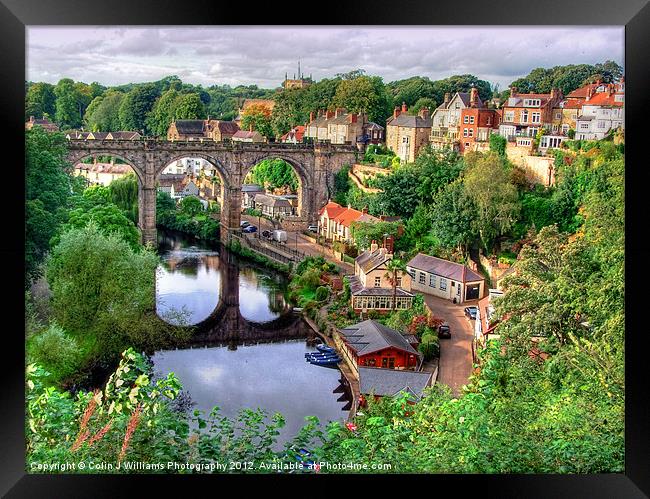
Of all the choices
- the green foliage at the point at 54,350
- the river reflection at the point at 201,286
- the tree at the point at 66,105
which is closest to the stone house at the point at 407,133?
the river reflection at the point at 201,286

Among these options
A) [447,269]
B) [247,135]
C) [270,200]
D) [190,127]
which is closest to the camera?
[447,269]

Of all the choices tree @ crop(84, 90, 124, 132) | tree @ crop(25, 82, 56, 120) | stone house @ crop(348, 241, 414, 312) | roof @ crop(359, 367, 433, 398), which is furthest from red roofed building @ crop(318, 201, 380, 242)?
tree @ crop(25, 82, 56, 120)

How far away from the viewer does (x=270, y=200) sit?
476 inches

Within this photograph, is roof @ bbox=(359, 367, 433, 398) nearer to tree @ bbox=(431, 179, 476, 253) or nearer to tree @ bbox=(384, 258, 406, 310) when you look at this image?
tree @ bbox=(384, 258, 406, 310)

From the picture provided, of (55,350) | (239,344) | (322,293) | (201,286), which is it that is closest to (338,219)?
(322,293)

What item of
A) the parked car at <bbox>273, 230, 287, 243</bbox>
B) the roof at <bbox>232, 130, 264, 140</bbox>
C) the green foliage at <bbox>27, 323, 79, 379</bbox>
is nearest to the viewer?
the green foliage at <bbox>27, 323, 79, 379</bbox>

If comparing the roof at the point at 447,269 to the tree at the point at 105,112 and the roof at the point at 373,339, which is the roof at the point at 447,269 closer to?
the roof at the point at 373,339

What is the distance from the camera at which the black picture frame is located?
5.41 m

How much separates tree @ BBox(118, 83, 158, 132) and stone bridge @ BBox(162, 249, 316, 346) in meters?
2.39

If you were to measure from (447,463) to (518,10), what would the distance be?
2.89 meters

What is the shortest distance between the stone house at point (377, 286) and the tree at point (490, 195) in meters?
0.89

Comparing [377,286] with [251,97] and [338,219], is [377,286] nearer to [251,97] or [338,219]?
[338,219]

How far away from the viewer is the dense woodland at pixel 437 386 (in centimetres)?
555

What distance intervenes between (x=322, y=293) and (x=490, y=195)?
223 centimetres
